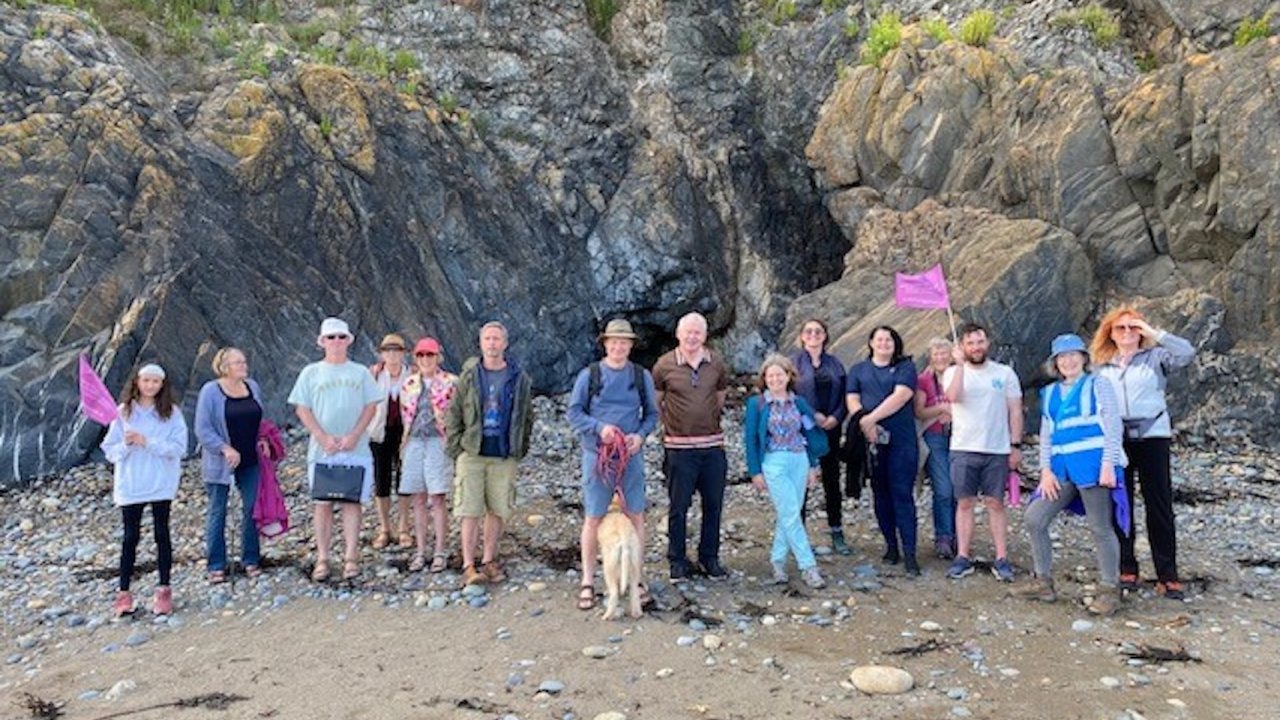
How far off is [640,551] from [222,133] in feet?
47.9

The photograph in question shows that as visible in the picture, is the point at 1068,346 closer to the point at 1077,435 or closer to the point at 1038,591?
the point at 1077,435

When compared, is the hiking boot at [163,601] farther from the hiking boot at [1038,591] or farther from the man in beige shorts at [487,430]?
the hiking boot at [1038,591]

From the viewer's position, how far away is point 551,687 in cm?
617

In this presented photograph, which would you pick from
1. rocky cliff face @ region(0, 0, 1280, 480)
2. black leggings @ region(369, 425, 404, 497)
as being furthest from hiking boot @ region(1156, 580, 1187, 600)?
rocky cliff face @ region(0, 0, 1280, 480)

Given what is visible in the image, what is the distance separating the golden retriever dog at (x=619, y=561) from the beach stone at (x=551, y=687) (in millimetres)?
1165

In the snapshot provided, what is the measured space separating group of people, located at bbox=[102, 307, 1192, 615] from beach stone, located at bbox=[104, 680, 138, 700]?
1451 mm

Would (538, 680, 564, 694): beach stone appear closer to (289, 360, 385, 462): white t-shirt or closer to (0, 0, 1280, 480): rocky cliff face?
(289, 360, 385, 462): white t-shirt

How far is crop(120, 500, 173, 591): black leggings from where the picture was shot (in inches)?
309

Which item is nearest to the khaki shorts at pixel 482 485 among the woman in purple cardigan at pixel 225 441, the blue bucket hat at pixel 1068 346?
the woman in purple cardigan at pixel 225 441

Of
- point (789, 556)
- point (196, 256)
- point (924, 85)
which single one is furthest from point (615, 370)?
point (924, 85)

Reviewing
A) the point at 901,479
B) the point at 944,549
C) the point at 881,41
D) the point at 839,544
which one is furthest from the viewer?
the point at 881,41

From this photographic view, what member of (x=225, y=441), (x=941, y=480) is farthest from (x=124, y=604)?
(x=941, y=480)

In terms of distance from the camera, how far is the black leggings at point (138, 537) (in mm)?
7855

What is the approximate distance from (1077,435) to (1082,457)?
0.58 ft
